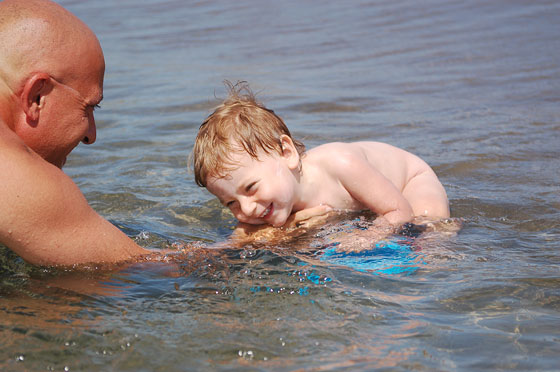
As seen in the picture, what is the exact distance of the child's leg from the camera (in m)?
4.54

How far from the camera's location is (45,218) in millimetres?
3053

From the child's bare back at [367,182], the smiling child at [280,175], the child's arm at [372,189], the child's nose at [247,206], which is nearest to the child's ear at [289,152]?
the smiling child at [280,175]

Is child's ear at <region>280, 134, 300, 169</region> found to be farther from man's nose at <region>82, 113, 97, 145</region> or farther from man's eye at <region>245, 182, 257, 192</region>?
man's nose at <region>82, 113, 97, 145</region>

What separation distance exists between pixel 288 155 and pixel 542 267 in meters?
1.66

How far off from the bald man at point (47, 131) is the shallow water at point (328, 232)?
0.20m

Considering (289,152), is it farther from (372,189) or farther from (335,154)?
(372,189)

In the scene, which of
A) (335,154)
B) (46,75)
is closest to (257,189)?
(335,154)

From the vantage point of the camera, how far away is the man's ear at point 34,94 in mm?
3336

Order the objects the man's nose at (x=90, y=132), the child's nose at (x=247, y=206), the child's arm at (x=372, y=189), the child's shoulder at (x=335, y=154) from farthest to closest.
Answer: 1. the child's shoulder at (x=335, y=154)
2. the child's arm at (x=372, y=189)
3. the child's nose at (x=247, y=206)
4. the man's nose at (x=90, y=132)

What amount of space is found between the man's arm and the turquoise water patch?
1140mm

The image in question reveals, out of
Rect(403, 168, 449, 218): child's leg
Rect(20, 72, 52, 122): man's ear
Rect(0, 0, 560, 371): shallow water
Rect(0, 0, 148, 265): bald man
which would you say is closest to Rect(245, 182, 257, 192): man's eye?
Rect(0, 0, 560, 371): shallow water

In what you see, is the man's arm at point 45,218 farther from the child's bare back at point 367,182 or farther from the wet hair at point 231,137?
the child's bare back at point 367,182

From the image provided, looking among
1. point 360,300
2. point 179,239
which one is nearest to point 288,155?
point 179,239

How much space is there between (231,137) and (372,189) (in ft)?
3.03
